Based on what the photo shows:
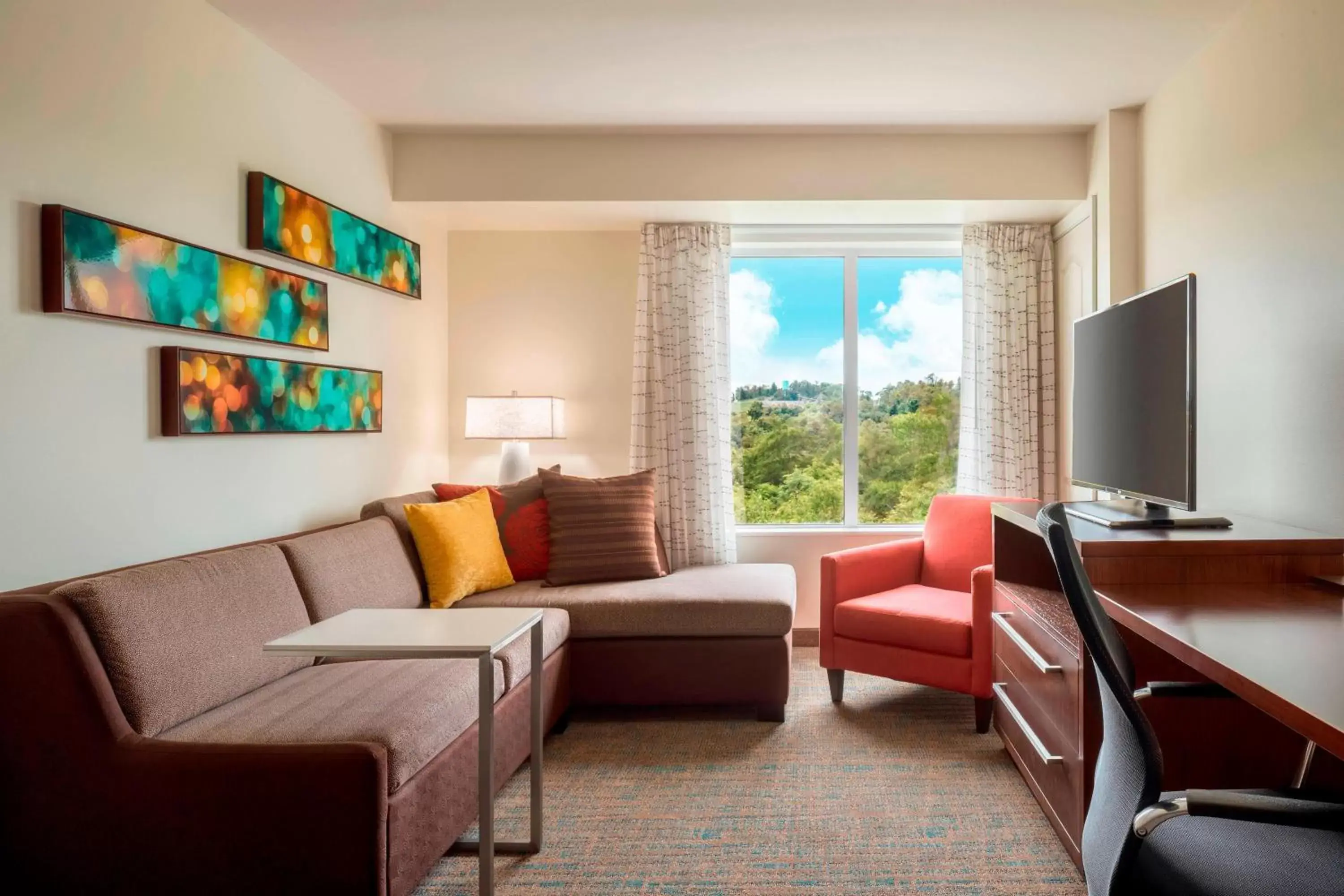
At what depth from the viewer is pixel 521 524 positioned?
3750 mm

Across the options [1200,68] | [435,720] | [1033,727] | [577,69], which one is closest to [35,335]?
[435,720]

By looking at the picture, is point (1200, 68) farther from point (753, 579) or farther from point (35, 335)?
point (35, 335)

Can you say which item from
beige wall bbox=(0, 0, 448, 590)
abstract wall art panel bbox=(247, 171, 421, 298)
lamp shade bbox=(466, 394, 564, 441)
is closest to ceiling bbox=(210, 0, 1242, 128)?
beige wall bbox=(0, 0, 448, 590)

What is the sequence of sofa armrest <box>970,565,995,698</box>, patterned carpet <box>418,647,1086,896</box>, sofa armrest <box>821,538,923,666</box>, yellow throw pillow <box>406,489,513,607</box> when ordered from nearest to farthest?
patterned carpet <box>418,647,1086,896</box> → sofa armrest <box>970,565,995,698</box> → yellow throw pillow <box>406,489,513,607</box> → sofa armrest <box>821,538,923,666</box>

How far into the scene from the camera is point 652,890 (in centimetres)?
210

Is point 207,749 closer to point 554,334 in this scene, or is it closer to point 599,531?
point 599,531

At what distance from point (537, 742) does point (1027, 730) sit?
1.46 metres

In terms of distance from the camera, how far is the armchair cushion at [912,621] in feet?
10.4

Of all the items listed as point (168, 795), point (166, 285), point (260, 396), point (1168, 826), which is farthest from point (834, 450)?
point (168, 795)

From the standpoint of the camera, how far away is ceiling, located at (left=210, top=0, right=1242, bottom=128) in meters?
2.72

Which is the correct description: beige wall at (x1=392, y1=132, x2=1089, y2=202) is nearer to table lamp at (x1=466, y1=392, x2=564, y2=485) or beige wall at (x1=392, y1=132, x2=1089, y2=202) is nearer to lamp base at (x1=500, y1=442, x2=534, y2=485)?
table lamp at (x1=466, y1=392, x2=564, y2=485)

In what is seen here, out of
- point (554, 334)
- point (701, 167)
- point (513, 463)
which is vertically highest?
point (701, 167)

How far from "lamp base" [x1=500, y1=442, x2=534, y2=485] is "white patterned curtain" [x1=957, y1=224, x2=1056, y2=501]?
232 cm

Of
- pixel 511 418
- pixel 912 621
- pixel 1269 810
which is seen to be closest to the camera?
pixel 1269 810
